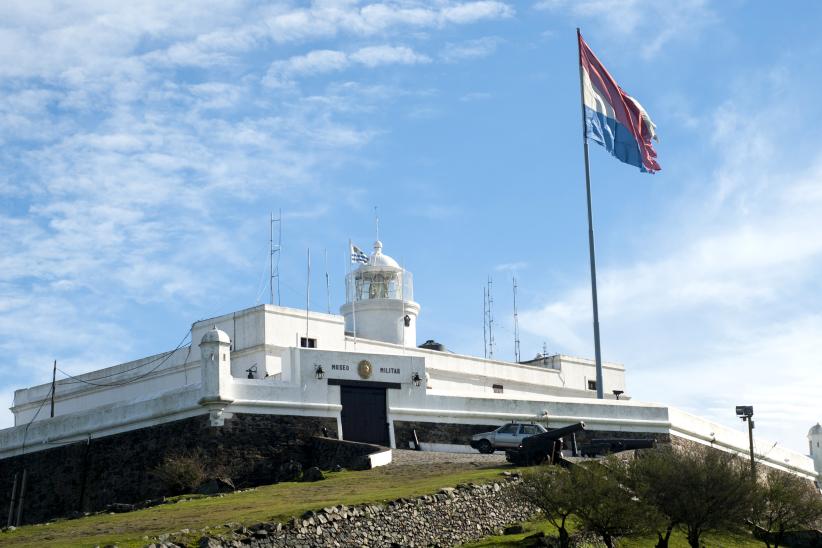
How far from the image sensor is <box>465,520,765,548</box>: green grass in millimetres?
30000

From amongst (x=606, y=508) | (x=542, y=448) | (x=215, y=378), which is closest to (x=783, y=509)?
(x=542, y=448)

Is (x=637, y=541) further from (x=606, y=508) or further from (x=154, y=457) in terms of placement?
(x=154, y=457)

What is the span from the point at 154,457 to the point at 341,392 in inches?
231

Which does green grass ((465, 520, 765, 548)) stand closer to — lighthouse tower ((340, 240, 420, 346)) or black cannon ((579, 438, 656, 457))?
black cannon ((579, 438, 656, 457))

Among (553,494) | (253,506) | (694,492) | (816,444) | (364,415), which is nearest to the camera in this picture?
(553,494)

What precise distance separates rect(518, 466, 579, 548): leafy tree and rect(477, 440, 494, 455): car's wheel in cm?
1078

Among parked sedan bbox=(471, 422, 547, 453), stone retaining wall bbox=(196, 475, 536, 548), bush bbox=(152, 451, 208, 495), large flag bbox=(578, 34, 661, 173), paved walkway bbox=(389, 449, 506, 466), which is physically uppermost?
large flag bbox=(578, 34, 661, 173)

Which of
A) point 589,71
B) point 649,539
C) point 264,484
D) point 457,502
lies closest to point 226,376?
point 264,484

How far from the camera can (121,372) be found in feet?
167

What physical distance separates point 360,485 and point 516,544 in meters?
5.28

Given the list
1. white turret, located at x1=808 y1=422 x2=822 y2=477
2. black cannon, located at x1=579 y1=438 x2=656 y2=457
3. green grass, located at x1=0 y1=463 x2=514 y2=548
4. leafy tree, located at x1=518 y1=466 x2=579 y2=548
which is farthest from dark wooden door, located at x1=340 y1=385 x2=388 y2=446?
white turret, located at x1=808 y1=422 x2=822 y2=477

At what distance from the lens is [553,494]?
28906 millimetres

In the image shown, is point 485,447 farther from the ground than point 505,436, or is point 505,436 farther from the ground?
point 505,436

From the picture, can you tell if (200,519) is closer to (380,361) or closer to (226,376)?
(226,376)
